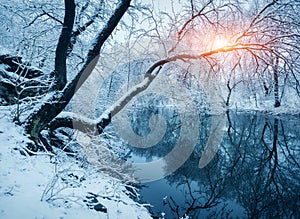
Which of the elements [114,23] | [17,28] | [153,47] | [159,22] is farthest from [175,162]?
[17,28]

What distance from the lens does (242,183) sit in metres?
6.92

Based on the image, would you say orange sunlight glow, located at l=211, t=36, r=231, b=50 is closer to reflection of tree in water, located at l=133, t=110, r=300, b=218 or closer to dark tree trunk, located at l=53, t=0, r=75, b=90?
dark tree trunk, located at l=53, t=0, r=75, b=90

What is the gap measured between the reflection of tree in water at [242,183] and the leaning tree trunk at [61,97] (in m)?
3.57

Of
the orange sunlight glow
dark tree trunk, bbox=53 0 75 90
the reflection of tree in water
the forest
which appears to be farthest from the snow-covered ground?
the orange sunlight glow

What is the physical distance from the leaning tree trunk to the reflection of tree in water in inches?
140

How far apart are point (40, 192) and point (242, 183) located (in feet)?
20.1

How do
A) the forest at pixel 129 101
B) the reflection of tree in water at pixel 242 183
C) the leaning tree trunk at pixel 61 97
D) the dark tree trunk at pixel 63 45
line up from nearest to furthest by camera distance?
the forest at pixel 129 101
the leaning tree trunk at pixel 61 97
the dark tree trunk at pixel 63 45
the reflection of tree in water at pixel 242 183

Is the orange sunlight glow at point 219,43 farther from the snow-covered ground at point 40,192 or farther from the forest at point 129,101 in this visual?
the snow-covered ground at point 40,192

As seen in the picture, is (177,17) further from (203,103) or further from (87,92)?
(203,103)

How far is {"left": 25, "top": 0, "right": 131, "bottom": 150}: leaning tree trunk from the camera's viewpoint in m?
4.21

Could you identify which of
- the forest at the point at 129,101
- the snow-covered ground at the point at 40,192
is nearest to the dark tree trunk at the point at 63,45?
the forest at the point at 129,101

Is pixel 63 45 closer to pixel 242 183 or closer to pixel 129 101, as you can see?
pixel 129 101

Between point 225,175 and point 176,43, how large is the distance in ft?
15.3

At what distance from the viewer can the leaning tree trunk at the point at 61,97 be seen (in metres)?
4.21
